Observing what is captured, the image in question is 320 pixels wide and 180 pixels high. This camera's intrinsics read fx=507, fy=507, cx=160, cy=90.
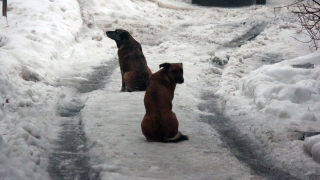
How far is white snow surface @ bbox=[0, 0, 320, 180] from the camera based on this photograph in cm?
712

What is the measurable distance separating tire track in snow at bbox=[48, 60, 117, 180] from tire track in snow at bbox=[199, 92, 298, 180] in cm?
235

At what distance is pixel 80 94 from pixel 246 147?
14.3ft

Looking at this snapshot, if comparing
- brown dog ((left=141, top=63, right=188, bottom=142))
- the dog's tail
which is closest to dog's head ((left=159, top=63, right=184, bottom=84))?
brown dog ((left=141, top=63, right=188, bottom=142))

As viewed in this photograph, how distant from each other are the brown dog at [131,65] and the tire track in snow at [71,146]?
91 centimetres

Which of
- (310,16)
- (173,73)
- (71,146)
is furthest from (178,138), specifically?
(310,16)

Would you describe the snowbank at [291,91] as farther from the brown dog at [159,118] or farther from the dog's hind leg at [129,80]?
the dog's hind leg at [129,80]

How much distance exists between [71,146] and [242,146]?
109 inches

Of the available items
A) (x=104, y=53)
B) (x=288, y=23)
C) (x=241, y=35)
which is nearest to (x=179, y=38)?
(x=241, y=35)

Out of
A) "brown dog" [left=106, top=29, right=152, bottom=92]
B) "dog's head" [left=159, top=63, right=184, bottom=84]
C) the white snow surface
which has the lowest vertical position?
the white snow surface

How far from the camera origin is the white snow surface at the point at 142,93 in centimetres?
712

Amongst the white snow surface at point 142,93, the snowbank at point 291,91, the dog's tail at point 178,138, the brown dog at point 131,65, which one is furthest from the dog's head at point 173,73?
the brown dog at point 131,65

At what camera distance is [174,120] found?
7.79m

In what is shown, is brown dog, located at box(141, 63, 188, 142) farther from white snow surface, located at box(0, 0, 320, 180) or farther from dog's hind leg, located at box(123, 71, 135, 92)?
dog's hind leg, located at box(123, 71, 135, 92)

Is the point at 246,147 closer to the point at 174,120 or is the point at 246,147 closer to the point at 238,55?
the point at 174,120
